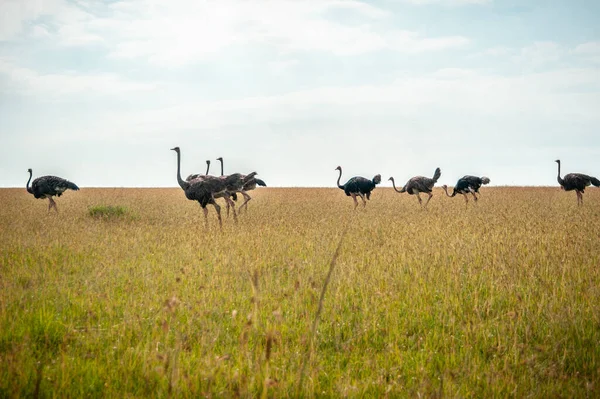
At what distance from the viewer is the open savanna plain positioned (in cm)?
350

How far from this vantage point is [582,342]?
14.4ft

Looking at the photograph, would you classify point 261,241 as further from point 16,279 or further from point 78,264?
point 16,279

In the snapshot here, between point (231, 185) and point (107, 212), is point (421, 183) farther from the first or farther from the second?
point (107, 212)

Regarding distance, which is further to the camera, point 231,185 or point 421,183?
point 421,183

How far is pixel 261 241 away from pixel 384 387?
6721 millimetres

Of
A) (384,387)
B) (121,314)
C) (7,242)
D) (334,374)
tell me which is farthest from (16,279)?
(384,387)

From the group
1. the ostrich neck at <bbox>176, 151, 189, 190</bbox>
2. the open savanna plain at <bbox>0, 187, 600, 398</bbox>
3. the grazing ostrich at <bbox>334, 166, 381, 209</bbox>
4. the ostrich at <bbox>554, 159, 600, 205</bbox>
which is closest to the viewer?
the open savanna plain at <bbox>0, 187, 600, 398</bbox>

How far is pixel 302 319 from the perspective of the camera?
498 centimetres

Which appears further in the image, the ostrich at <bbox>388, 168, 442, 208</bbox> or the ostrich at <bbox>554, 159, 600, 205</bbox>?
the ostrich at <bbox>388, 168, 442, 208</bbox>

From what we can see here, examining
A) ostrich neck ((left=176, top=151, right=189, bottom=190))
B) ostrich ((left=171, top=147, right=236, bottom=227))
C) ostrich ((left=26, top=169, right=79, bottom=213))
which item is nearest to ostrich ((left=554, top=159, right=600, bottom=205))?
ostrich ((left=171, top=147, right=236, bottom=227))

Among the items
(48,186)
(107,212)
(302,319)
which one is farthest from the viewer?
(48,186)

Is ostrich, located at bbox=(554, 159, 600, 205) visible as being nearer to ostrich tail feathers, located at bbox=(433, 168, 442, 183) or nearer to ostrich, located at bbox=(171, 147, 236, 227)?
ostrich tail feathers, located at bbox=(433, 168, 442, 183)

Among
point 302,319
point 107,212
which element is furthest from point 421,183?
point 302,319

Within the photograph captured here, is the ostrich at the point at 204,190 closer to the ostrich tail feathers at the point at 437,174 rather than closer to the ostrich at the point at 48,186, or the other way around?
the ostrich at the point at 48,186
